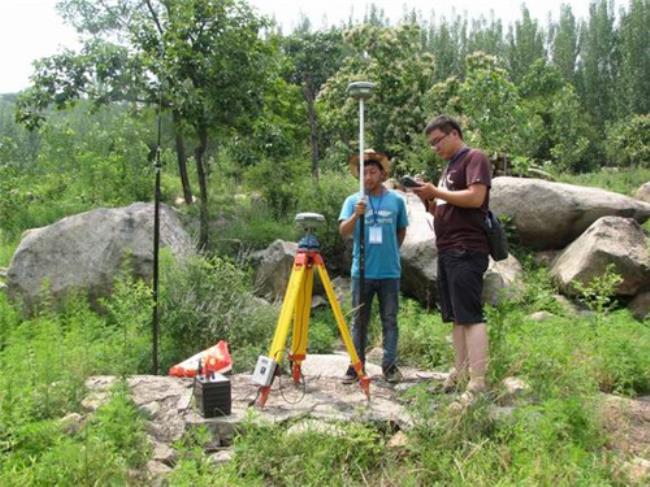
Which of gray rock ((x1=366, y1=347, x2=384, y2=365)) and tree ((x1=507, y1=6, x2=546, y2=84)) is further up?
tree ((x1=507, y1=6, x2=546, y2=84))

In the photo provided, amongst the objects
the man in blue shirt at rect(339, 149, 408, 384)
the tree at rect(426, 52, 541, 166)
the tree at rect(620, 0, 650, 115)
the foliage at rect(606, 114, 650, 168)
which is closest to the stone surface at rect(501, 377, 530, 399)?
the man in blue shirt at rect(339, 149, 408, 384)

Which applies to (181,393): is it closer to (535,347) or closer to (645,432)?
(535,347)

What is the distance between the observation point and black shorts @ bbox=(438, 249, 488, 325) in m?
4.18

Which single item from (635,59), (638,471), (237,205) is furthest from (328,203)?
(635,59)

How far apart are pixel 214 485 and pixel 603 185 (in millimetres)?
14664

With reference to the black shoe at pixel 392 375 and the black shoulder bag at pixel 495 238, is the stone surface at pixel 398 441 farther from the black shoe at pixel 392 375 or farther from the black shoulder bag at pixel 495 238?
the black shoulder bag at pixel 495 238

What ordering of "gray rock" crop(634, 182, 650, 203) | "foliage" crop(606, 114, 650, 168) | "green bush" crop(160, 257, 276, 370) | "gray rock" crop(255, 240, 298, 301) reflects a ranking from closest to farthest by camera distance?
"green bush" crop(160, 257, 276, 370) < "gray rock" crop(255, 240, 298, 301) < "gray rock" crop(634, 182, 650, 203) < "foliage" crop(606, 114, 650, 168)

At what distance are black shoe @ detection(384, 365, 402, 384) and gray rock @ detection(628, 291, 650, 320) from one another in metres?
4.00

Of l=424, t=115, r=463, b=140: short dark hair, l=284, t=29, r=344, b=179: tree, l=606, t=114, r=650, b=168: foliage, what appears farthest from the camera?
l=606, t=114, r=650, b=168: foliage

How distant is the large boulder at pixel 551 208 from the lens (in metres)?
8.80

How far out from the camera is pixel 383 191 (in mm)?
5008

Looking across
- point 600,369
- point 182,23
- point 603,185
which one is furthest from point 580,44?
point 600,369

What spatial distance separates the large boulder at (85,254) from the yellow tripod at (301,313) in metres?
2.86

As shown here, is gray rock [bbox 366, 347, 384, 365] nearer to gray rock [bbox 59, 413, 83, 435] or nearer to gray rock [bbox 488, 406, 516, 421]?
gray rock [bbox 488, 406, 516, 421]
